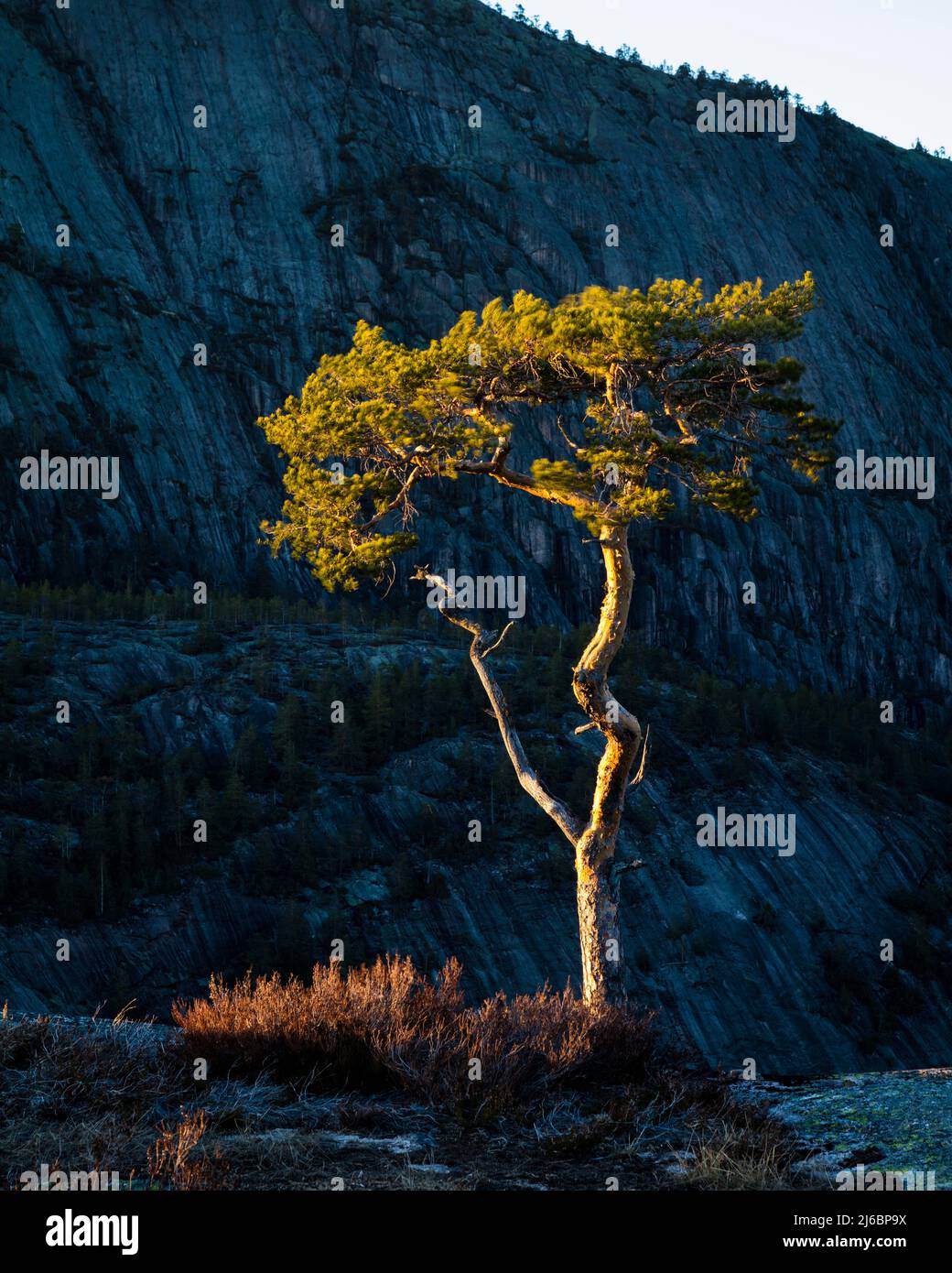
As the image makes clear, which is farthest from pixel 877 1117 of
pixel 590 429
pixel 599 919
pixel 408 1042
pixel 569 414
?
pixel 590 429

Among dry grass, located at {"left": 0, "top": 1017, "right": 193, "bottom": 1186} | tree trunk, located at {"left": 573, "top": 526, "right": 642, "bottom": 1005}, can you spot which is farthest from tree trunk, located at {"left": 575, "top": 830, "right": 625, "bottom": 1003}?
dry grass, located at {"left": 0, "top": 1017, "right": 193, "bottom": 1186}

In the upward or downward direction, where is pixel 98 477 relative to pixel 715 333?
upward

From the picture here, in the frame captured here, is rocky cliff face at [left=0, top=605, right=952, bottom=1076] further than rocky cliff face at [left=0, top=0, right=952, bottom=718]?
No

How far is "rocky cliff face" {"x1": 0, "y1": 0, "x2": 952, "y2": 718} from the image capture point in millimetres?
69500

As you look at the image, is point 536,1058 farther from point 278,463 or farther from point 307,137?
point 307,137

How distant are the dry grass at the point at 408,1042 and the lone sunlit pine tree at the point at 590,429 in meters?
2.58

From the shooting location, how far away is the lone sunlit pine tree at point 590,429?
14195 millimetres

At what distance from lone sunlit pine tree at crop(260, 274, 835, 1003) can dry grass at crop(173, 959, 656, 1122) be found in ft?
8.48

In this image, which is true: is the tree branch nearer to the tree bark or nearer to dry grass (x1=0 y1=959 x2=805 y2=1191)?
the tree bark

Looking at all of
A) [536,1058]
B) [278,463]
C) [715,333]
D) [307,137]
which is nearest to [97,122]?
[307,137]

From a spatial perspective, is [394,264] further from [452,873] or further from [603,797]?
[603,797]

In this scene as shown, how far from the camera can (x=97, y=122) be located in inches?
3270

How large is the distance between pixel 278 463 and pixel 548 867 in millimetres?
38554

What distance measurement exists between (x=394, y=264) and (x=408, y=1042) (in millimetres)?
83291
